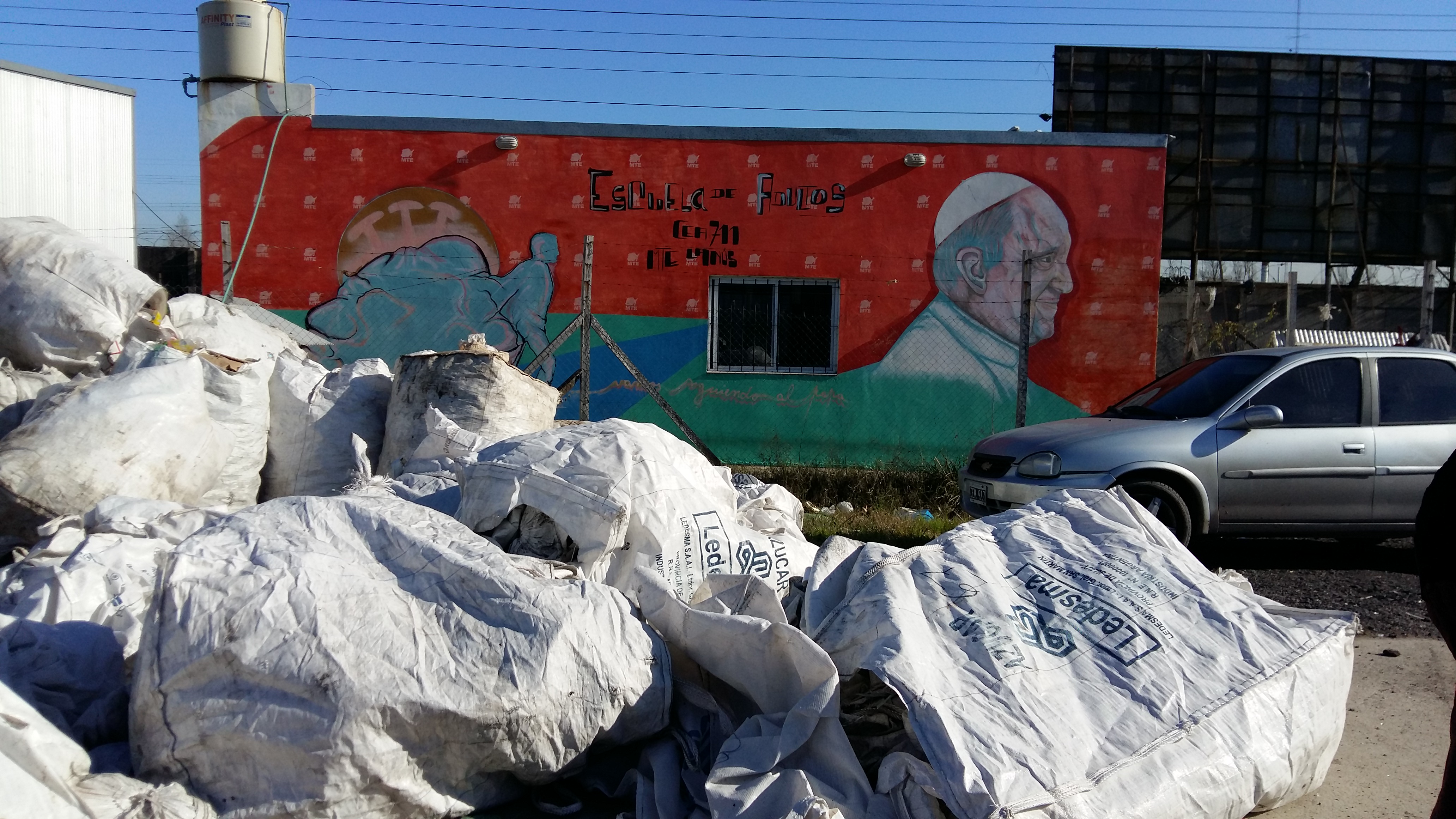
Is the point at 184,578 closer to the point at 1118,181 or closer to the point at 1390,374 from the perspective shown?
the point at 1390,374

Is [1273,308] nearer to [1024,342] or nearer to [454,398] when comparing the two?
[1024,342]

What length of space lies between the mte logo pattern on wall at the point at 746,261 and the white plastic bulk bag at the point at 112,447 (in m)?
5.51

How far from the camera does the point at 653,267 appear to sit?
32.5ft

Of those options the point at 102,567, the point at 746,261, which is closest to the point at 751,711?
the point at 102,567

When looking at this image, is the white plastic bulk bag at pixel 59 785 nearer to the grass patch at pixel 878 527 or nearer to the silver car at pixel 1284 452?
the grass patch at pixel 878 527

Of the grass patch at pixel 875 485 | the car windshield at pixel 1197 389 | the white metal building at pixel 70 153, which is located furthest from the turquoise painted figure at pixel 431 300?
the car windshield at pixel 1197 389

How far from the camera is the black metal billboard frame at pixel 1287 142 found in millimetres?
20750

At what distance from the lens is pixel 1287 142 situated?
834 inches

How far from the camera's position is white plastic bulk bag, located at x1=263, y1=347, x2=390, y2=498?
496 cm

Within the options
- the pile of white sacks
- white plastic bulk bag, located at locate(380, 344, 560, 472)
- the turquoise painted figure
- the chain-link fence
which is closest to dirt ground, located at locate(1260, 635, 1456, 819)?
the pile of white sacks

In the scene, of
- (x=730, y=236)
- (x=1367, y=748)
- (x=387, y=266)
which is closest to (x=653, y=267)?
(x=730, y=236)

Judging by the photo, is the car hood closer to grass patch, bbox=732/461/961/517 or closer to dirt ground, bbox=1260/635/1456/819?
dirt ground, bbox=1260/635/1456/819

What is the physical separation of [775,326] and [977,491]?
158 inches

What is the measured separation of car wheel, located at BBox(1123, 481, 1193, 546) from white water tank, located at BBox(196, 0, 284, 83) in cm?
884
